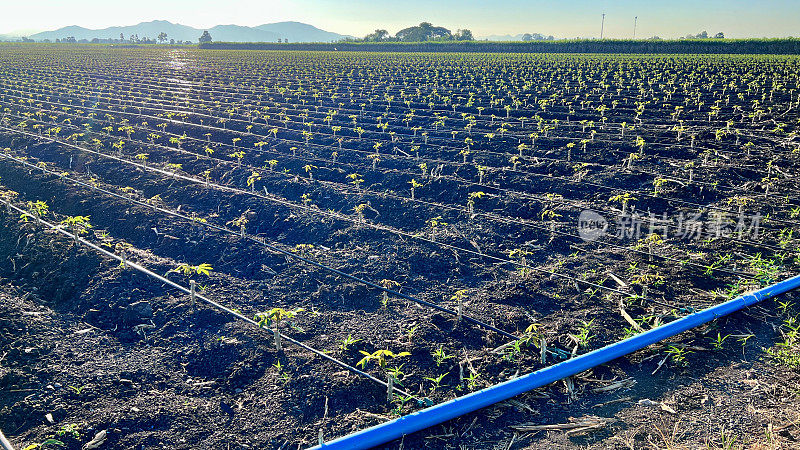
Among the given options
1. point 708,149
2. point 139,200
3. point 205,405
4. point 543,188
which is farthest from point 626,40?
point 205,405

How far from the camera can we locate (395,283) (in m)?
5.42

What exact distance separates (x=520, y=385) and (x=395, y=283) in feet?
6.88

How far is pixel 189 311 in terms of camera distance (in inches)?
192

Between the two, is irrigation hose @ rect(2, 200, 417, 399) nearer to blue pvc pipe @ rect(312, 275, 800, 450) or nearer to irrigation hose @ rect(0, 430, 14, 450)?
blue pvc pipe @ rect(312, 275, 800, 450)

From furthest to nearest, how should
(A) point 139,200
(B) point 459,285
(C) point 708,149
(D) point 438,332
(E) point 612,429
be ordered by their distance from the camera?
(C) point 708,149
(A) point 139,200
(B) point 459,285
(D) point 438,332
(E) point 612,429

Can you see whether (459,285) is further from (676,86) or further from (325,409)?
(676,86)

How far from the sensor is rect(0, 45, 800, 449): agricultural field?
3.52 meters

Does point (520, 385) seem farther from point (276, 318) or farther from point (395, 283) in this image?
point (395, 283)

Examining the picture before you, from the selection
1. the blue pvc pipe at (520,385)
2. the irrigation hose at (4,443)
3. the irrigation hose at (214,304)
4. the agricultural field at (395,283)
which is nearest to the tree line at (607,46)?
the agricultural field at (395,283)

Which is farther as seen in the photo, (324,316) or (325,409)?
(324,316)

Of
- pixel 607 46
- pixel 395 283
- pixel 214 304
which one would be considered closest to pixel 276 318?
pixel 214 304

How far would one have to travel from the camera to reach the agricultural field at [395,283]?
3.52m

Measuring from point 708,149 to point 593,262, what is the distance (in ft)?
18.2

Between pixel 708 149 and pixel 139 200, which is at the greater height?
pixel 708 149
